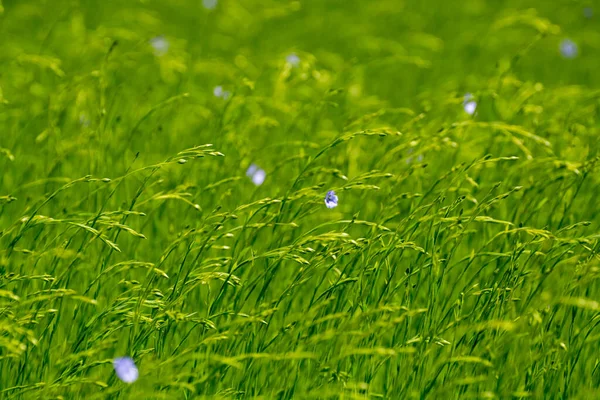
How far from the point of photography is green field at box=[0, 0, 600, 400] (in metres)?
2.31

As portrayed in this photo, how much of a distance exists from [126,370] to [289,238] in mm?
864

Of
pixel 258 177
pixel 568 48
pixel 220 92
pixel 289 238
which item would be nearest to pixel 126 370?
pixel 289 238

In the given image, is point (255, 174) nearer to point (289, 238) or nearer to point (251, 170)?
point (251, 170)

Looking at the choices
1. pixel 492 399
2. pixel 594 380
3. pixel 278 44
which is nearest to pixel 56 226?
pixel 492 399

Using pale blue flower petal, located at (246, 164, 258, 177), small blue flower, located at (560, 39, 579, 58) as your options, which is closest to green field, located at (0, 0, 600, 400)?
pale blue flower petal, located at (246, 164, 258, 177)

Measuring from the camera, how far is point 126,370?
2.14m

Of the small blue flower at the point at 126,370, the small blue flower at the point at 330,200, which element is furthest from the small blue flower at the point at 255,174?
the small blue flower at the point at 126,370

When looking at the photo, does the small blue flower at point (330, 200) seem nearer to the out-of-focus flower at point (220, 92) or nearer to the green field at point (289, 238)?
the green field at point (289, 238)

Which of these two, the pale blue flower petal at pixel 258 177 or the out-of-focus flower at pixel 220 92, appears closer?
the pale blue flower petal at pixel 258 177

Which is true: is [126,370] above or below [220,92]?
below

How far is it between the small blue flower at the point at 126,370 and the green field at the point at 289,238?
2.5 inches

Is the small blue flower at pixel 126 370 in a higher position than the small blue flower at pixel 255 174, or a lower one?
lower

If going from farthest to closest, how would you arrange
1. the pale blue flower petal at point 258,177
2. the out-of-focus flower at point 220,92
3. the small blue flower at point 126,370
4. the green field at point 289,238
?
the out-of-focus flower at point 220,92
the pale blue flower petal at point 258,177
the green field at point 289,238
the small blue flower at point 126,370

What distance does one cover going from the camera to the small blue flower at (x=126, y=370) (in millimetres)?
2117
